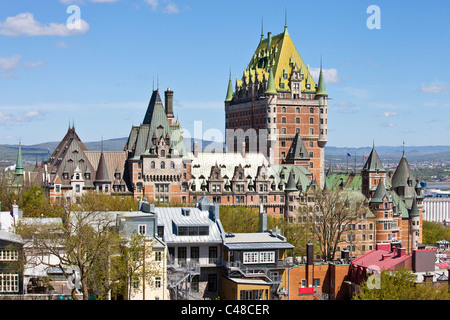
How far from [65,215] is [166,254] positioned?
10.5 m

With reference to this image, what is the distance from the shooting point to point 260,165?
129625 millimetres

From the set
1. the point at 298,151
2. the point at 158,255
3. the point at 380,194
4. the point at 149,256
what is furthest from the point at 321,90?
the point at 149,256

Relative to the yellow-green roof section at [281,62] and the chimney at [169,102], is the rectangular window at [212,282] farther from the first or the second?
the yellow-green roof section at [281,62]

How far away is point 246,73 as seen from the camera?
6073 inches

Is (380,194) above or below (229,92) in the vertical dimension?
below

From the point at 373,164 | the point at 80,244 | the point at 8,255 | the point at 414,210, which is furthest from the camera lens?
the point at 373,164

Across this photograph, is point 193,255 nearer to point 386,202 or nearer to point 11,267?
point 11,267

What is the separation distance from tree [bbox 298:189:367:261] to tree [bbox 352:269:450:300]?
37417 mm

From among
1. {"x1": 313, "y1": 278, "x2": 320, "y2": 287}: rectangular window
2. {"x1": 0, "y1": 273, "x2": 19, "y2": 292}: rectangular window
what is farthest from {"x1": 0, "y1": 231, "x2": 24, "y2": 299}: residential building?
{"x1": 313, "y1": 278, "x2": 320, "y2": 287}: rectangular window

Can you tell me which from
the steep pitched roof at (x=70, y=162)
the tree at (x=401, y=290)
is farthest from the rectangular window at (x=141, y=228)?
the steep pitched roof at (x=70, y=162)

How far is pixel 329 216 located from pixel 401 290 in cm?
5325

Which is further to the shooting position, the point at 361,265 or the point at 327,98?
the point at 327,98
